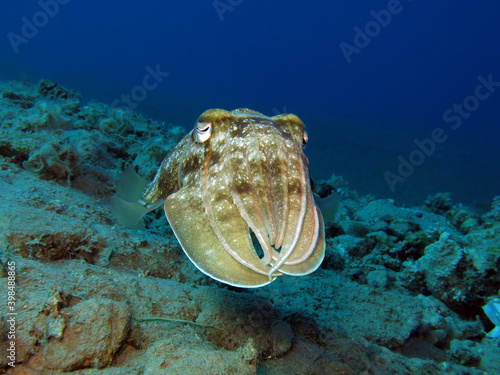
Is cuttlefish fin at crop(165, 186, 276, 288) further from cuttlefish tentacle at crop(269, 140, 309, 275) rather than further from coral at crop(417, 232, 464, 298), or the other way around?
coral at crop(417, 232, 464, 298)

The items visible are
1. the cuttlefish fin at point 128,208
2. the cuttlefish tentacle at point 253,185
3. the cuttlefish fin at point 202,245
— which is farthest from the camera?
the cuttlefish fin at point 128,208

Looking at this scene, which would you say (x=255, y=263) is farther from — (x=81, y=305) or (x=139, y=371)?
(x=81, y=305)

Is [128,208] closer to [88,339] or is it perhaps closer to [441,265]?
[88,339]

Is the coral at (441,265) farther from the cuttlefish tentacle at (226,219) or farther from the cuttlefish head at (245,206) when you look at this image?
the cuttlefish tentacle at (226,219)

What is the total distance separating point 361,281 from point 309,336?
212 cm

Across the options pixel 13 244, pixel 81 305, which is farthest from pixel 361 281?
pixel 13 244

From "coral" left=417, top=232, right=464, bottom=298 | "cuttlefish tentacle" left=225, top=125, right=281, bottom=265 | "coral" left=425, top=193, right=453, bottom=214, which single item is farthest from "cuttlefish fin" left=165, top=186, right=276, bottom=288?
"coral" left=425, top=193, right=453, bottom=214

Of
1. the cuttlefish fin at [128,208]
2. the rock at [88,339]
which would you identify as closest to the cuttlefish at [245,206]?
the rock at [88,339]

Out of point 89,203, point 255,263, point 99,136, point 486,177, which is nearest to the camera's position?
point 255,263

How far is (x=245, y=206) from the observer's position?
1.77m

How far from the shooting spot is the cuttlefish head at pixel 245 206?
5.37 ft

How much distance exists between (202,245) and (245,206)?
353mm

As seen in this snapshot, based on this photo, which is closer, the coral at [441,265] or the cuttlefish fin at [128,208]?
the cuttlefish fin at [128,208]

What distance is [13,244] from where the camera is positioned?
2475 mm
